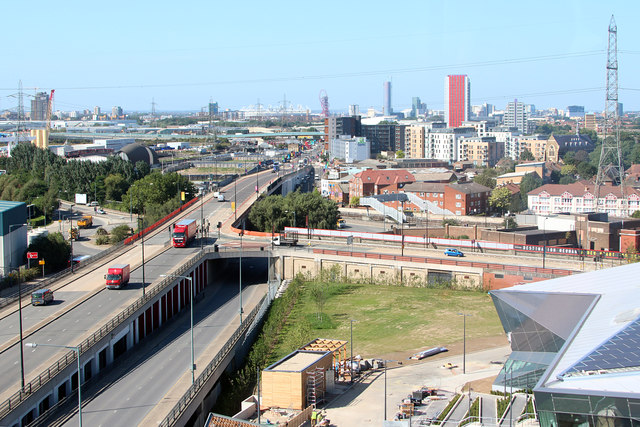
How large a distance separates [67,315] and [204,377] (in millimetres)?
10863

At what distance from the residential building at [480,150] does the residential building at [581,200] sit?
6933cm

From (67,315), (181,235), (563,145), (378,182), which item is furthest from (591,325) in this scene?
(563,145)

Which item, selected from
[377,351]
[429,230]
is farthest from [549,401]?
[429,230]

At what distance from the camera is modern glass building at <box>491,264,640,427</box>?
2114 centimetres

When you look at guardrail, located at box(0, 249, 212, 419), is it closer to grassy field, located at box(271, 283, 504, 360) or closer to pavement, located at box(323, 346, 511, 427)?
grassy field, located at box(271, 283, 504, 360)

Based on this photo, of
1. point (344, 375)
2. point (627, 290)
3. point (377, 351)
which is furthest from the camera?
point (377, 351)

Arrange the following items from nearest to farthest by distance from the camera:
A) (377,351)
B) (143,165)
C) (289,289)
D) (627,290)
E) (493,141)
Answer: (627,290) → (377,351) → (289,289) → (143,165) → (493,141)

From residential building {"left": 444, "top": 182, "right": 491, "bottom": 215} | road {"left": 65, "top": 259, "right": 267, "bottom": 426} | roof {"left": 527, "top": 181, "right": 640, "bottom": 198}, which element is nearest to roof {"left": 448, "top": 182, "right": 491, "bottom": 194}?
residential building {"left": 444, "top": 182, "right": 491, "bottom": 215}

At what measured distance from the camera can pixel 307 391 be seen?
31000mm

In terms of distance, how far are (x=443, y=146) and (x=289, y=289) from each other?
427 feet

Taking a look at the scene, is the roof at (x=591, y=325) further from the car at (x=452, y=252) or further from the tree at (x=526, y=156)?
the tree at (x=526, y=156)

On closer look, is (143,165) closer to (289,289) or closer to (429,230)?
(429,230)

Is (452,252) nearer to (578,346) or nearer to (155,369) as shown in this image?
(155,369)

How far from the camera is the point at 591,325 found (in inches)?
1061
